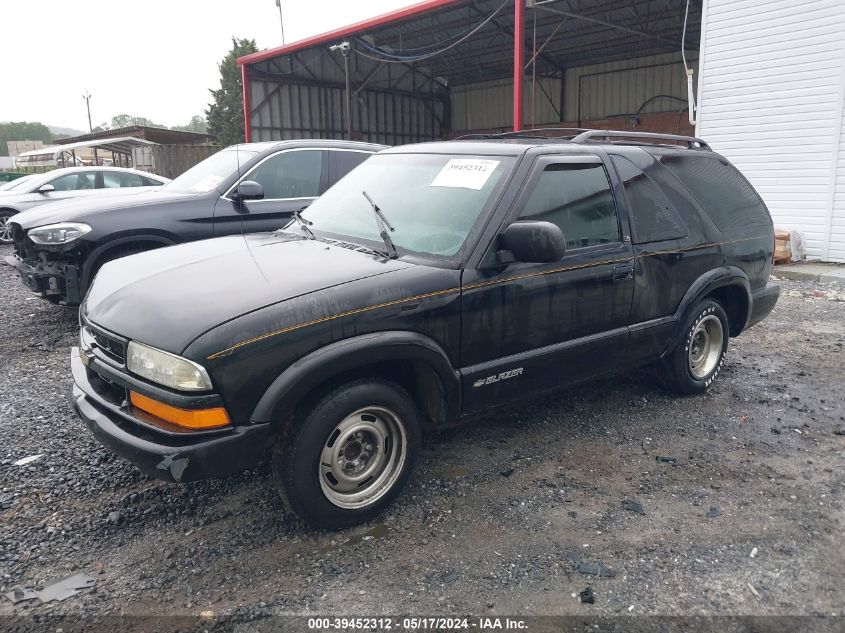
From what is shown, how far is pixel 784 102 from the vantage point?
996 centimetres

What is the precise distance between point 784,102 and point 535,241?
896cm

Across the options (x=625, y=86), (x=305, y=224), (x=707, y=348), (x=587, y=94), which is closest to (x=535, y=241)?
(x=305, y=224)

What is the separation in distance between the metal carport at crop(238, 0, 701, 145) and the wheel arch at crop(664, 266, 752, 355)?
12.0 meters

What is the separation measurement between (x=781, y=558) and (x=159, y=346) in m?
2.76

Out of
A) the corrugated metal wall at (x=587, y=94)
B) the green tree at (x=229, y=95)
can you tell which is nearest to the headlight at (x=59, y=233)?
the corrugated metal wall at (x=587, y=94)

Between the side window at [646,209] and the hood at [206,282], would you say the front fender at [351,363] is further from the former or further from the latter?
the side window at [646,209]

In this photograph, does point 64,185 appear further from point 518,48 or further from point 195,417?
point 195,417

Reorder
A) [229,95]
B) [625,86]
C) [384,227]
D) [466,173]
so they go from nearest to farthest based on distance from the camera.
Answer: [384,227], [466,173], [625,86], [229,95]

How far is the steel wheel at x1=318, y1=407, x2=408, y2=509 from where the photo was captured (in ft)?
9.45

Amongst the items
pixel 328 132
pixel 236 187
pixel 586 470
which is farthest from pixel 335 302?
pixel 328 132

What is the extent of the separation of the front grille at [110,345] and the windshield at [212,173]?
349 cm

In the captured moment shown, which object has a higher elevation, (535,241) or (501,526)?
(535,241)

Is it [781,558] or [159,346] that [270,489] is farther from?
[781,558]

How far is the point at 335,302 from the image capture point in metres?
2.78
